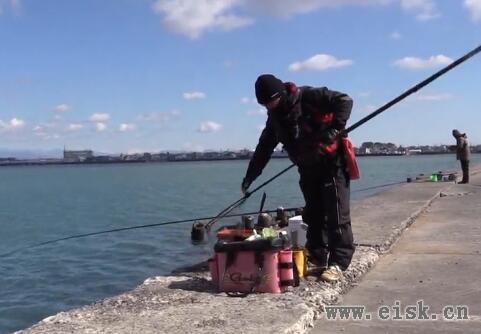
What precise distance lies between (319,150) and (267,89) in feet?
2.37

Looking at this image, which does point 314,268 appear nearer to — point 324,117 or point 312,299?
point 312,299

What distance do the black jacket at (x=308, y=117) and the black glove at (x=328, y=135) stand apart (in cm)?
2

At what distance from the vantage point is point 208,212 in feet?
87.9

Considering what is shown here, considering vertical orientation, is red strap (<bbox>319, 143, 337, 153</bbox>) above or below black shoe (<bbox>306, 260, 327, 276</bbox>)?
above

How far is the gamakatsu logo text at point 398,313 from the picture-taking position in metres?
4.42

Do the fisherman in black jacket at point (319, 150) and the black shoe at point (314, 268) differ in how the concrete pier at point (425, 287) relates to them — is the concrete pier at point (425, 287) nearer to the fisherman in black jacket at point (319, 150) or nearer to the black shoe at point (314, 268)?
the black shoe at point (314, 268)

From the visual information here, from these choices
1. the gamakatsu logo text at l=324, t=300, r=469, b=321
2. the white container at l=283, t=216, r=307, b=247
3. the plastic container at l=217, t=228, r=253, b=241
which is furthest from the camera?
the white container at l=283, t=216, r=307, b=247

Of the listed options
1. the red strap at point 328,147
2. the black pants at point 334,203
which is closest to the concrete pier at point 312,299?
the black pants at point 334,203

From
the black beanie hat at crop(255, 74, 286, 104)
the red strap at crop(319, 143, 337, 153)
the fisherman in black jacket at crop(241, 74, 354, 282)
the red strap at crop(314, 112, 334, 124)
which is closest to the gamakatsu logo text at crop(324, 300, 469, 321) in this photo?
the fisherman in black jacket at crop(241, 74, 354, 282)

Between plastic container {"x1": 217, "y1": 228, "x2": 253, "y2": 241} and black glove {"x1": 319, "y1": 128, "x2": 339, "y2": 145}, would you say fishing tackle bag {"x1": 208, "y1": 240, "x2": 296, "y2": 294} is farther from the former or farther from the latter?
black glove {"x1": 319, "y1": 128, "x2": 339, "y2": 145}

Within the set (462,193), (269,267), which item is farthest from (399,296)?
(462,193)

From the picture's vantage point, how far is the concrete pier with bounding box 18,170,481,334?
417 cm

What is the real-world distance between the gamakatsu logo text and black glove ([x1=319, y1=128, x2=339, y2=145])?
138cm

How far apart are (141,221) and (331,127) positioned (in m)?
20.9
